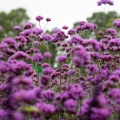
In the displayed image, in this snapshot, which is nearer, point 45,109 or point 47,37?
point 45,109

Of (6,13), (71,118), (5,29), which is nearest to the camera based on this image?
(71,118)

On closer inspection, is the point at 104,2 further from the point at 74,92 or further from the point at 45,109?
the point at 45,109

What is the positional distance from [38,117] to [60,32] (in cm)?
304

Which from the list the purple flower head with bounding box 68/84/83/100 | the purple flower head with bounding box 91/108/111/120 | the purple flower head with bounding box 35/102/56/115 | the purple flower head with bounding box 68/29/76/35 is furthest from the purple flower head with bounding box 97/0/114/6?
the purple flower head with bounding box 91/108/111/120

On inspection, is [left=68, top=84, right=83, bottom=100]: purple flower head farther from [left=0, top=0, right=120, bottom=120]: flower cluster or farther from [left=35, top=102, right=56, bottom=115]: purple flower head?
[left=35, top=102, right=56, bottom=115]: purple flower head

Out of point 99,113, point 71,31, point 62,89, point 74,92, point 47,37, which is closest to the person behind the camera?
point 99,113

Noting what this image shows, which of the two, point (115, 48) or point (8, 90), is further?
point (115, 48)

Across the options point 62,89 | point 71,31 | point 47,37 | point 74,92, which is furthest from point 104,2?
point 74,92

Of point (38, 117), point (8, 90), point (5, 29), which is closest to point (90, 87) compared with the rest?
point (8, 90)

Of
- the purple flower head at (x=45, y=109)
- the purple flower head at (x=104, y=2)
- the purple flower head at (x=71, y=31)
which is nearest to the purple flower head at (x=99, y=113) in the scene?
the purple flower head at (x=45, y=109)

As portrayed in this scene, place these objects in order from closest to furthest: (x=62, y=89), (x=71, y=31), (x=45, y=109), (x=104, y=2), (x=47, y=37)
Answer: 1. (x=45, y=109)
2. (x=62, y=89)
3. (x=47, y=37)
4. (x=71, y=31)
5. (x=104, y=2)

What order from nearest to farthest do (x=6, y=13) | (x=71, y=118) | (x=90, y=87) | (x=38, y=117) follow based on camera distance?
1. (x=38, y=117)
2. (x=71, y=118)
3. (x=90, y=87)
4. (x=6, y=13)

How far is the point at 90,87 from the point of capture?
591 cm

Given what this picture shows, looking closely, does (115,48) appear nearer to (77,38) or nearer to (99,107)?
(77,38)
